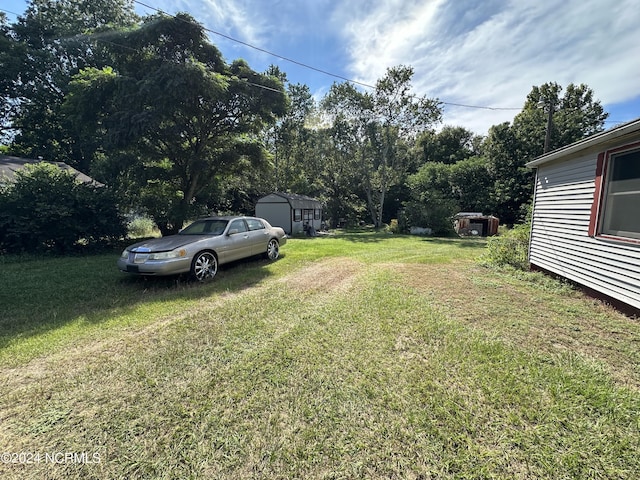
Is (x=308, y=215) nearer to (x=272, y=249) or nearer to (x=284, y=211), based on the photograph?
(x=284, y=211)

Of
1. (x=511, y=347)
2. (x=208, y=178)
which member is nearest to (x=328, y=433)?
(x=511, y=347)

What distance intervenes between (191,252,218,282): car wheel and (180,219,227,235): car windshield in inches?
27.1

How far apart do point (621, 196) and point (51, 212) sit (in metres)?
13.4

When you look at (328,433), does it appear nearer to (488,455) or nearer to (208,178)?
(488,455)

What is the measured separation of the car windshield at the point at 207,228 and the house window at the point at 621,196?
7.30m

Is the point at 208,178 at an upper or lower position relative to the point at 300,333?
upper

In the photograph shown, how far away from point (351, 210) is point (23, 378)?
2394 centimetres

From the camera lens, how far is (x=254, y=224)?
23.8 ft

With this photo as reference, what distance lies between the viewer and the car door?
615 cm

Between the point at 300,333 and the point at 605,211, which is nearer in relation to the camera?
the point at 300,333

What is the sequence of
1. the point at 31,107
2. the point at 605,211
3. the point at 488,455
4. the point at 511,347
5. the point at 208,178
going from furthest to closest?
1. the point at 31,107
2. the point at 208,178
3. the point at 605,211
4. the point at 511,347
5. the point at 488,455

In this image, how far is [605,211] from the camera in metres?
4.49

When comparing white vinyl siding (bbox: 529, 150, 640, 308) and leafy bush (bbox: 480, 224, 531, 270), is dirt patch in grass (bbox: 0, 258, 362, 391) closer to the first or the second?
white vinyl siding (bbox: 529, 150, 640, 308)

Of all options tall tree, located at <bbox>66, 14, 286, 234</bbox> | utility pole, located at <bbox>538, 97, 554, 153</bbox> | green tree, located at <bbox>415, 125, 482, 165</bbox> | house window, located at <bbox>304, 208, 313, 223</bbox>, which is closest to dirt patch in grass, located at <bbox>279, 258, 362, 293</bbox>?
tall tree, located at <bbox>66, 14, 286, 234</bbox>
